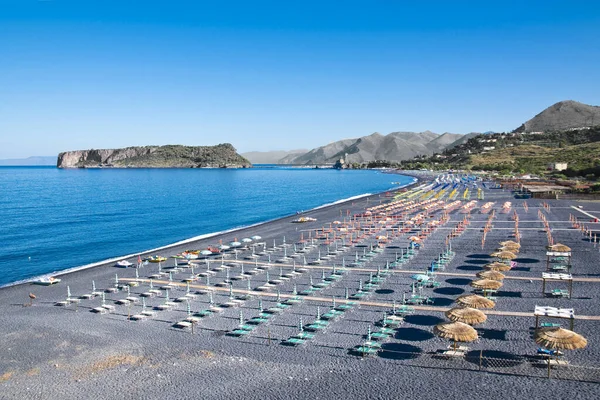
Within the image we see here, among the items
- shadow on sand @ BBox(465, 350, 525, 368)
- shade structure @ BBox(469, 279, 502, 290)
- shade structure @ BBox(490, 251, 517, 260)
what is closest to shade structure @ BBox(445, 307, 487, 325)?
shadow on sand @ BBox(465, 350, 525, 368)

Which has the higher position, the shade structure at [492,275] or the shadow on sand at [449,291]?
the shade structure at [492,275]

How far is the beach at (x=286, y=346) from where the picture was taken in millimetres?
16094

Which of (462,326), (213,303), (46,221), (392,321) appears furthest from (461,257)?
(46,221)

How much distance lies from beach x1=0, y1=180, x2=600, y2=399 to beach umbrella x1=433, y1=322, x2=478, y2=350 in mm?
938

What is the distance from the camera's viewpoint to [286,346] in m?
19.4

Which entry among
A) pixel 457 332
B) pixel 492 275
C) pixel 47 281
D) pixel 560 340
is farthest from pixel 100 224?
pixel 560 340

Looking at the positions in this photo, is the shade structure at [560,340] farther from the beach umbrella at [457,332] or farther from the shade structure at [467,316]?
the shade structure at [467,316]

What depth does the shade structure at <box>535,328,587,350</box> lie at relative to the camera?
53.3 ft

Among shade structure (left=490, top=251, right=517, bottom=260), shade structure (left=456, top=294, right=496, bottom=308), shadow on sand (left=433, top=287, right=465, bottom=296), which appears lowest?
shadow on sand (left=433, top=287, right=465, bottom=296)

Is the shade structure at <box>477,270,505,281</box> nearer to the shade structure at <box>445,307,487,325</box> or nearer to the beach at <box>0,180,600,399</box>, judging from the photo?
the beach at <box>0,180,600,399</box>

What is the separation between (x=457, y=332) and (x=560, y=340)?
355 centimetres

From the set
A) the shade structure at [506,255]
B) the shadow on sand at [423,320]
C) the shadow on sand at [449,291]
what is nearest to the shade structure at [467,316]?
the shadow on sand at [423,320]

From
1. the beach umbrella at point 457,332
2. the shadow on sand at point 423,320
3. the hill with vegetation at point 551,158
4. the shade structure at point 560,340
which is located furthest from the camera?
the hill with vegetation at point 551,158

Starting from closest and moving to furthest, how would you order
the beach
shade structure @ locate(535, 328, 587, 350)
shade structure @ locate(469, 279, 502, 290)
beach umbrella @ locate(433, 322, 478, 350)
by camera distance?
the beach < shade structure @ locate(535, 328, 587, 350) < beach umbrella @ locate(433, 322, 478, 350) < shade structure @ locate(469, 279, 502, 290)
